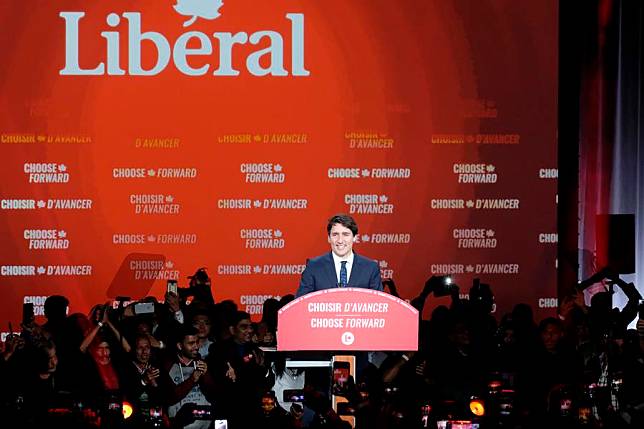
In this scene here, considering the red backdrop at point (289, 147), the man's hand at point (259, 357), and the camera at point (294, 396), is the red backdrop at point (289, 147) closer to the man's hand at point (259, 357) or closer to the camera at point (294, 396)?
the man's hand at point (259, 357)

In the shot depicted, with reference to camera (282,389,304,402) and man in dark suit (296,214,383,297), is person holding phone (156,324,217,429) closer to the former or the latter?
man in dark suit (296,214,383,297)

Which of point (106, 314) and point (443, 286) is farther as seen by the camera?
point (443, 286)

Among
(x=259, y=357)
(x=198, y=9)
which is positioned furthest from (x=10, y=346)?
(x=198, y=9)

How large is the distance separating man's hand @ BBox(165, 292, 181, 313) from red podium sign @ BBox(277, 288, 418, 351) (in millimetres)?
3085

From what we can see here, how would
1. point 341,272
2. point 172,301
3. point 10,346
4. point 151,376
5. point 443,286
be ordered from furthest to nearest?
point 443,286, point 172,301, point 10,346, point 151,376, point 341,272

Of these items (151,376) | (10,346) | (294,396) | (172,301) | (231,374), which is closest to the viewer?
(294,396)

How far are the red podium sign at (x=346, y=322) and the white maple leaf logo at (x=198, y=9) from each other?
14.6 ft

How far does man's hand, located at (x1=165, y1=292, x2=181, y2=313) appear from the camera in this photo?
8.91 m

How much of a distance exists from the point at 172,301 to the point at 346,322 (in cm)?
319

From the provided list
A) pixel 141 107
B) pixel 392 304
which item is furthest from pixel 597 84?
pixel 392 304

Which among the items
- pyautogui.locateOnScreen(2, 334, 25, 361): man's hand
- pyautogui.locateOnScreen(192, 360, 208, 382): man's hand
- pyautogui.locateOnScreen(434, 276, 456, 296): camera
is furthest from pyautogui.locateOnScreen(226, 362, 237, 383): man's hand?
pyautogui.locateOnScreen(434, 276, 456, 296): camera

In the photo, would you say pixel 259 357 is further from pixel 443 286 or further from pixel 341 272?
pixel 443 286

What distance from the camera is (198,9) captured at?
9.89 metres

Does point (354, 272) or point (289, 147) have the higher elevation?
point (289, 147)
